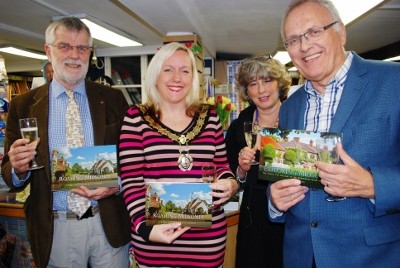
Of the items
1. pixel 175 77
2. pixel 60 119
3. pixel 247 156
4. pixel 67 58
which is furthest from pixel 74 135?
pixel 247 156

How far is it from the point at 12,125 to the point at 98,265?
A: 1018mm

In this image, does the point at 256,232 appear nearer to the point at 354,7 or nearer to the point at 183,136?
the point at 183,136

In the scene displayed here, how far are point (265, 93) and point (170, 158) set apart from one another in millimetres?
1098

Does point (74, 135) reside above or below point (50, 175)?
above

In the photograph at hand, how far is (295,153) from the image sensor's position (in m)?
1.28

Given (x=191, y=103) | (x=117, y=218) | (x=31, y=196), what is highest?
(x=191, y=103)

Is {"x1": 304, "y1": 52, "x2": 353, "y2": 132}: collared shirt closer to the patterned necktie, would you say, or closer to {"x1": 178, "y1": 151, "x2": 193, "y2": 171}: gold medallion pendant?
{"x1": 178, "y1": 151, "x2": 193, "y2": 171}: gold medallion pendant

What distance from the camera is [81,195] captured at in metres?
1.70

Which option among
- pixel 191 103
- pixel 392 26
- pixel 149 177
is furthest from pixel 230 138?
pixel 392 26

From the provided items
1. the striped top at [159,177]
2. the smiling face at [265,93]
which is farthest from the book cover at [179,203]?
the smiling face at [265,93]

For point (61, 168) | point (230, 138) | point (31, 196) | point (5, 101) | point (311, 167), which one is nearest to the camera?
point (311, 167)

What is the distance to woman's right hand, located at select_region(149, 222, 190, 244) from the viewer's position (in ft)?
4.85

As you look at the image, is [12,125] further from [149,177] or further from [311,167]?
[311,167]

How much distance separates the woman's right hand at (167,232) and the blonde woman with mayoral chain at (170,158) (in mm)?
25
